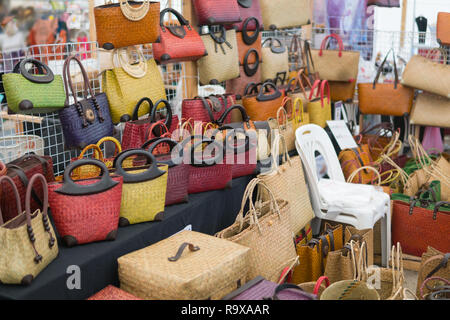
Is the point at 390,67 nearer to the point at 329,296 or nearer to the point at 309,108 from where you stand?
the point at 309,108

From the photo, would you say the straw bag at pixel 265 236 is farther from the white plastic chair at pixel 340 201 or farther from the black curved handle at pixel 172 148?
the white plastic chair at pixel 340 201

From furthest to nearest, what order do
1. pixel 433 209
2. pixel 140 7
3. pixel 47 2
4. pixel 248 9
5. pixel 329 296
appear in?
pixel 47 2 → pixel 248 9 → pixel 433 209 → pixel 140 7 → pixel 329 296

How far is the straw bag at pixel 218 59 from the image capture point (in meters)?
3.79

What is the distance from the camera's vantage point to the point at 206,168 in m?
2.90

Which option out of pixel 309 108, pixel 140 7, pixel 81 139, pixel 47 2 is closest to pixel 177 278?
pixel 81 139

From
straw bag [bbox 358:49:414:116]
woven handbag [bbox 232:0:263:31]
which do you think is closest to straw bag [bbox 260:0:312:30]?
woven handbag [bbox 232:0:263:31]

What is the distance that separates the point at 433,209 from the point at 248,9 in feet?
7.11

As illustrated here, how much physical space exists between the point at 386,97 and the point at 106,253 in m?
3.56

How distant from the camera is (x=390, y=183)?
424cm

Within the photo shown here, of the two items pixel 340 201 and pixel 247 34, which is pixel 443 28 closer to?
pixel 247 34

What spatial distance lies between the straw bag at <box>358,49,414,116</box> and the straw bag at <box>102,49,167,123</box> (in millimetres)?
2526

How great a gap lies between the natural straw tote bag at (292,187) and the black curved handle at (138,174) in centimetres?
75

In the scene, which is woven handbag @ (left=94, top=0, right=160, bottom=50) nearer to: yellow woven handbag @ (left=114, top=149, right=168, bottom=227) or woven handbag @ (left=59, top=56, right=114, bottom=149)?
woven handbag @ (left=59, top=56, right=114, bottom=149)

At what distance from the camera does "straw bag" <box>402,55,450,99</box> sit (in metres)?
4.57
